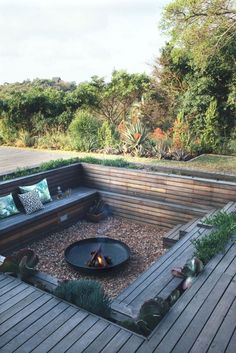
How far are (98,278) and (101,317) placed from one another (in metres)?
1.61

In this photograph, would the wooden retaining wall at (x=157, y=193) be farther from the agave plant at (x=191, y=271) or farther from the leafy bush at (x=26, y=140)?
the leafy bush at (x=26, y=140)

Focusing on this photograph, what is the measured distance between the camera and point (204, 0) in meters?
9.09

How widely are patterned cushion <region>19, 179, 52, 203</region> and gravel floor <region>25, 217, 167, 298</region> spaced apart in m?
0.63

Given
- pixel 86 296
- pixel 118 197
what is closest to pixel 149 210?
pixel 118 197

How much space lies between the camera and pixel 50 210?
15.9ft

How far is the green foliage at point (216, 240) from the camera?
294 cm

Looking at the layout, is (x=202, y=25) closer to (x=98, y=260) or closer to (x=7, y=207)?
(x=7, y=207)

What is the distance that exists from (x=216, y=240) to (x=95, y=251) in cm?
170

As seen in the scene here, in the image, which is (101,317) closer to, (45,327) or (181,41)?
(45,327)

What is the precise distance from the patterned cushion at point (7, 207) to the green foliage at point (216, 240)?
9.02ft

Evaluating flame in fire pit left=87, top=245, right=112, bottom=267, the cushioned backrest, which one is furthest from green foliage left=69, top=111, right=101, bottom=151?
flame in fire pit left=87, top=245, right=112, bottom=267

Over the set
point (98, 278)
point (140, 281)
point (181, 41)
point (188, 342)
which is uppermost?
point (181, 41)

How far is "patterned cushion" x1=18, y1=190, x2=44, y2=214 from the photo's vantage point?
15.4ft

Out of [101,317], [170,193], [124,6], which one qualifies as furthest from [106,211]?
[124,6]
